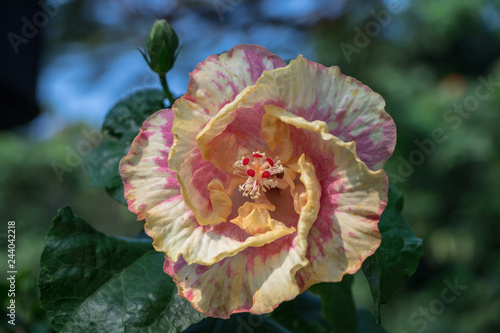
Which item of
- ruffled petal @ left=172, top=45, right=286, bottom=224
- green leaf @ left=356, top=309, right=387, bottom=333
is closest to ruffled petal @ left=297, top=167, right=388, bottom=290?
ruffled petal @ left=172, top=45, right=286, bottom=224

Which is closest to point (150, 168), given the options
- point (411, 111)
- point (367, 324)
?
point (367, 324)

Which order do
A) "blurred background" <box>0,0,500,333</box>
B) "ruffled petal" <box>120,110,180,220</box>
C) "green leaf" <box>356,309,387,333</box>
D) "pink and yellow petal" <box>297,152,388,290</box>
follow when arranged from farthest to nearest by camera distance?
"blurred background" <box>0,0,500,333</box> < "green leaf" <box>356,309,387,333</box> < "ruffled petal" <box>120,110,180,220</box> < "pink and yellow petal" <box>297,152,388,290</box>

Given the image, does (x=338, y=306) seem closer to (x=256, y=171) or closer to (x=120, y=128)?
(x=256, y=171)

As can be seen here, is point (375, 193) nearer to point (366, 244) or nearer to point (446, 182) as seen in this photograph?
point (366, 244)

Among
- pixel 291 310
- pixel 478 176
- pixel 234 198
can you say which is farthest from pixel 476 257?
pixel 234 198

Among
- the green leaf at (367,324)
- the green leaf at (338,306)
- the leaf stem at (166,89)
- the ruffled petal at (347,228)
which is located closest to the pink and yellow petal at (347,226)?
the ruffled petal at (347,228)

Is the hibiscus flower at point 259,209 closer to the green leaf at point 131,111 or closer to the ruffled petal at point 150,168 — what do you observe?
the ruffled petal at point 150,168

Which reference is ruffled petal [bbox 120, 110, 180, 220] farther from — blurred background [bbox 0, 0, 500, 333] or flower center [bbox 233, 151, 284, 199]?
blurred background [bbox 0, 0, 500, 333]
